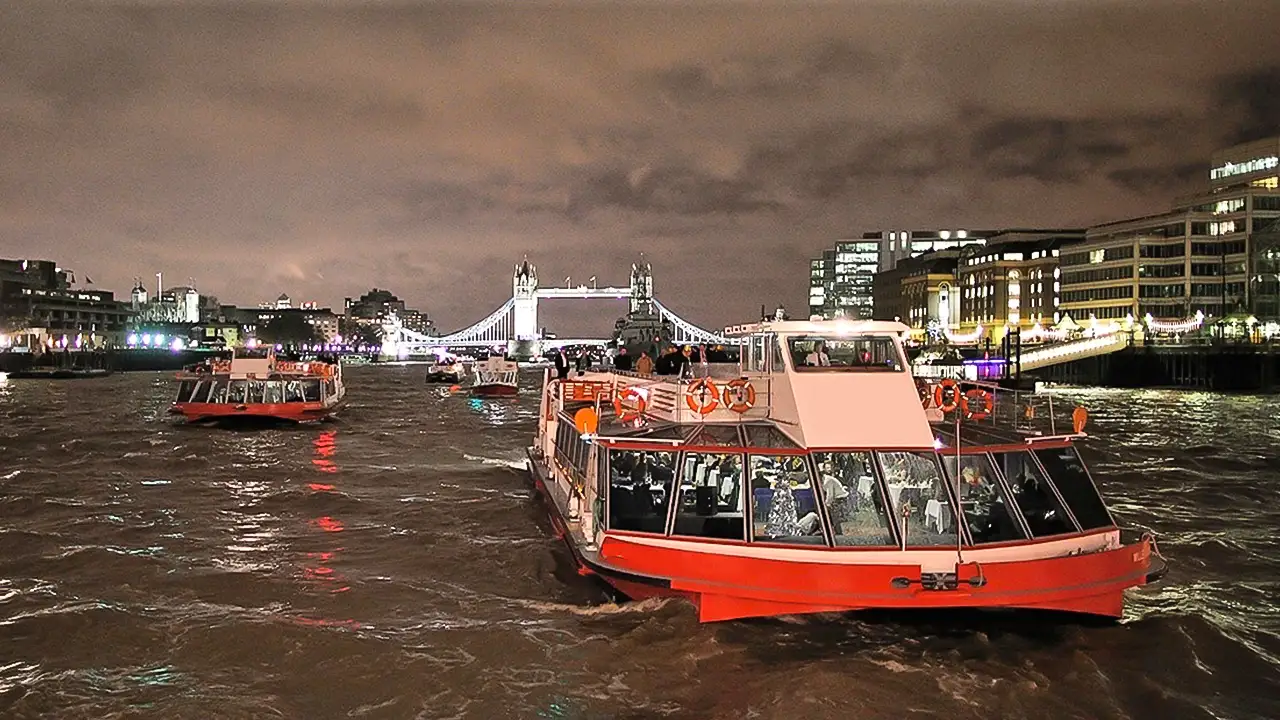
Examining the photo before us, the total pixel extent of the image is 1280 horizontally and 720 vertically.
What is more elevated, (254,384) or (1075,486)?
(254,384)

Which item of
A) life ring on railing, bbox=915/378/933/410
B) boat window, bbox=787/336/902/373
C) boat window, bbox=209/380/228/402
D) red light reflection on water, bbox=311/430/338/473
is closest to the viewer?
boat window, bbox=787/336/902/373

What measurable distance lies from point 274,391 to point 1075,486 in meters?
37.4

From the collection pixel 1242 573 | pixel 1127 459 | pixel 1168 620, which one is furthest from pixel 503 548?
pixel 1127 459

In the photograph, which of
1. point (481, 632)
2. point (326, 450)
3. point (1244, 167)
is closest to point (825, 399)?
point (481, 632)

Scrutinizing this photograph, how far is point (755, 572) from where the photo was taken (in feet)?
38.6

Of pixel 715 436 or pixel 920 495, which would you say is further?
pixel 715 436

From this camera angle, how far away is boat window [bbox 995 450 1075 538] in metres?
12.4

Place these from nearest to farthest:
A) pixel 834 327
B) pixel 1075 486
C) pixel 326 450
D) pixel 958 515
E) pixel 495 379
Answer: pixel 958 515 → pixel 1075 486 → pixel 834 327 → pixel 326 450 → pixel 495 379

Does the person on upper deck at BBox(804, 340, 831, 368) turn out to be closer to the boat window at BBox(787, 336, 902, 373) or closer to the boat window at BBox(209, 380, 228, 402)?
the boat window at BBox(787, 336, 902, 373)

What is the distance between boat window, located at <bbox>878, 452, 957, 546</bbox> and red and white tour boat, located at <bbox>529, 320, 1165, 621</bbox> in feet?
0.06

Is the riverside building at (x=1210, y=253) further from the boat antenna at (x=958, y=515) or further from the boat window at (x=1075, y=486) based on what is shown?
the boat antenna at (x=958, y=515)

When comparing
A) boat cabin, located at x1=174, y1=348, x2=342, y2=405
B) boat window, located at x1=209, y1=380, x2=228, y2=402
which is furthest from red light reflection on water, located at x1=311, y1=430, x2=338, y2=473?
boat window, located at x1=209, y1=380, x2=228, y2=402

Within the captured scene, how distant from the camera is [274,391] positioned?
144 feet

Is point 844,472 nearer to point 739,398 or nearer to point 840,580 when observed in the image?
point 840,580
